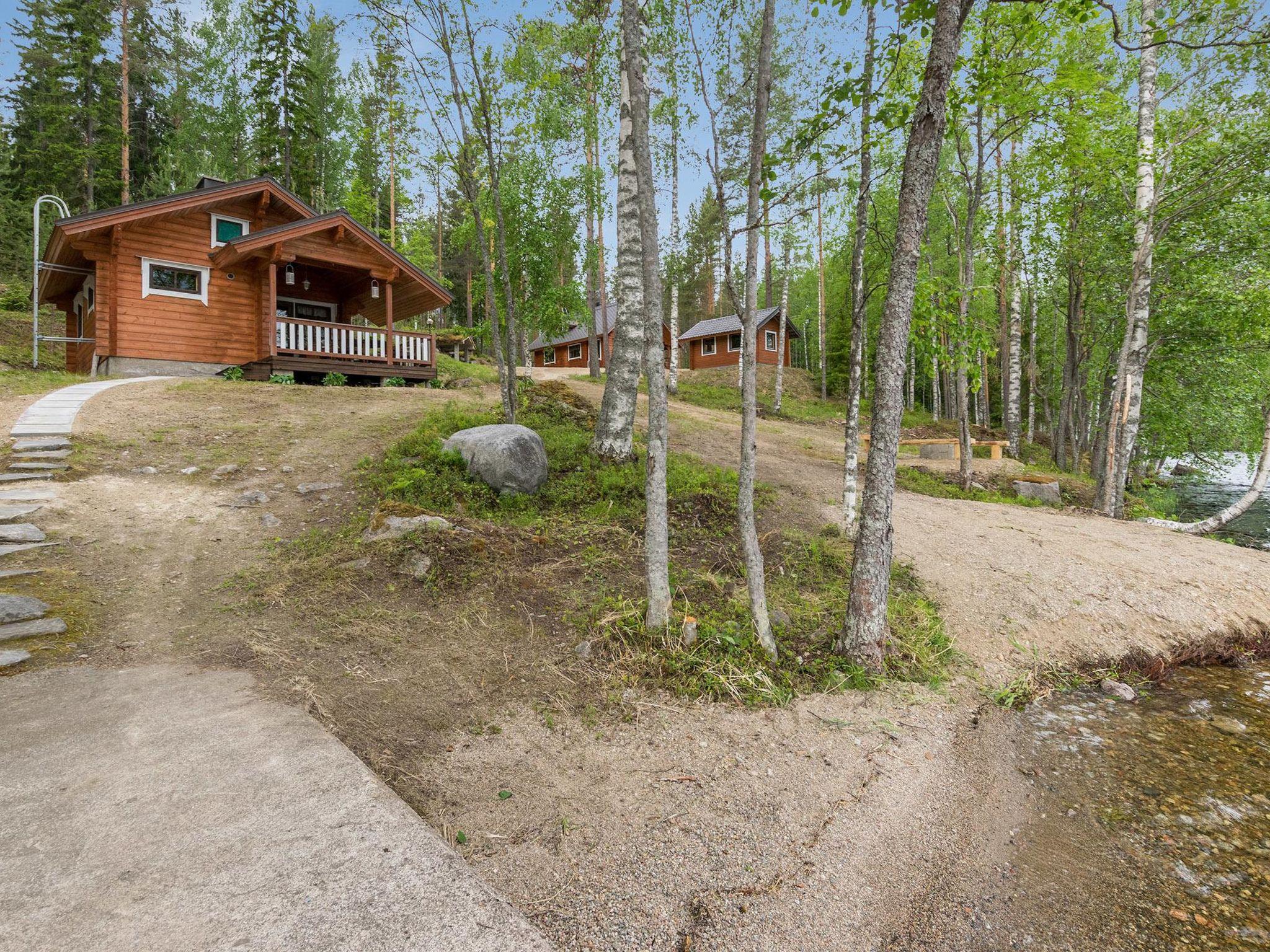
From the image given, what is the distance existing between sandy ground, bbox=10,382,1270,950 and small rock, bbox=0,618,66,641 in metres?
0.27

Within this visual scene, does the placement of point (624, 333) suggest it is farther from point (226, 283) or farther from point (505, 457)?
point (226, 283)

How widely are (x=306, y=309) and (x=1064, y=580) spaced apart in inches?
815

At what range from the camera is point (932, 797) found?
341cm

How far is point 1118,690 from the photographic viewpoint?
4922mm

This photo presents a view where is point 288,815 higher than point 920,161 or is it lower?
lower

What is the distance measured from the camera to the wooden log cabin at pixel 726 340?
1284 inches

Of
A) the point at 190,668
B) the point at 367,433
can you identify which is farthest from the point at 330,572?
the point at 367,433

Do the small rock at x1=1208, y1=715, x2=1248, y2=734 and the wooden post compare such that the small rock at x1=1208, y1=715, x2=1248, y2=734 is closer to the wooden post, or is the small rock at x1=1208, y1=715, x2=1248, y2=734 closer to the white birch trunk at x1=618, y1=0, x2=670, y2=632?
the white birch trunk at x1=618, y1=0, x2=670, y2=632

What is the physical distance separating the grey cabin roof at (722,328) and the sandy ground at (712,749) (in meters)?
25.9

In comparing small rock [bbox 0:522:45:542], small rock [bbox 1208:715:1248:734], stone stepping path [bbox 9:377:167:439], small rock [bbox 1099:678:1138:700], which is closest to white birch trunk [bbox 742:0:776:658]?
small rock [bbox 1099:678:1138:700]

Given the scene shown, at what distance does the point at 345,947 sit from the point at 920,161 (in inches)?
215

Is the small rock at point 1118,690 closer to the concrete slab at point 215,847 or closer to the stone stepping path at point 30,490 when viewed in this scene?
the concrete slab at point 215,847

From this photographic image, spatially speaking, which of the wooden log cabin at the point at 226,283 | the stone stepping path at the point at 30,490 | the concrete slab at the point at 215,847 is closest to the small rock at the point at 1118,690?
the concrete slab at the point at 215,847

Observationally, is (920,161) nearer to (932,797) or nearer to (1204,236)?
(932,797)
